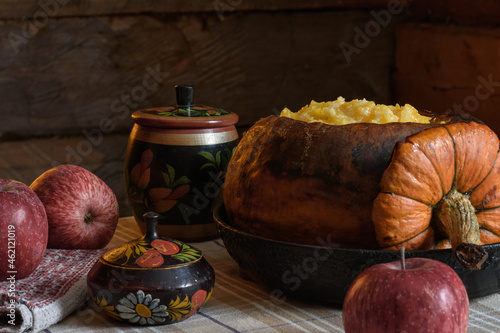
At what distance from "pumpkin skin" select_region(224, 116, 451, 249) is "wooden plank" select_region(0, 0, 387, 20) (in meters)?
0.96

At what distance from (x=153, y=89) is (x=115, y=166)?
26 cm

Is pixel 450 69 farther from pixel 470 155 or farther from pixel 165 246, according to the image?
pixel 165 246

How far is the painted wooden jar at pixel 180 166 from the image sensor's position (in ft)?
3.95

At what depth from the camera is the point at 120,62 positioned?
1812 millimetres

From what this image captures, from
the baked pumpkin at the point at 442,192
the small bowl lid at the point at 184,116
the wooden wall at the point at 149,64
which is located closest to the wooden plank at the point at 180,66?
the wooden wall at the point at 149,64

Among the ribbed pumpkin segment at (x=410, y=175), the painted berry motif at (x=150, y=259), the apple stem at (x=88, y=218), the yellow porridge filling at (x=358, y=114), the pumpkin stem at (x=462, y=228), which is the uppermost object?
the yellow porridge filling at (x=358, y=114)

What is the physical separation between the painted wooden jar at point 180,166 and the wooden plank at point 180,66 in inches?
24.2

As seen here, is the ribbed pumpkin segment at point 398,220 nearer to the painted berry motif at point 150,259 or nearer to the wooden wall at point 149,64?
the painted berry motif at point 150,259

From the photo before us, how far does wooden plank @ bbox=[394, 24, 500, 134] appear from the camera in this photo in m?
1.57

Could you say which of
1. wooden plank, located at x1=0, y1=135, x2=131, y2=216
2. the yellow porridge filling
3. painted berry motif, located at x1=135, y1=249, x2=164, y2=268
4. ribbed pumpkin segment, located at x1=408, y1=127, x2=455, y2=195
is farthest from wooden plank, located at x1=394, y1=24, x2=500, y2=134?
painted berry motif, located at x1=135, y1=249, x2=164, y2=268

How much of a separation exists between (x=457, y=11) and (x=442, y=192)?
0.98 m

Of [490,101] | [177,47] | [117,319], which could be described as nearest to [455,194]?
[117,319]

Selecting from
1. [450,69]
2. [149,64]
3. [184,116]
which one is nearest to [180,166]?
[184,116]

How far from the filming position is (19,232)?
924 millimetres
